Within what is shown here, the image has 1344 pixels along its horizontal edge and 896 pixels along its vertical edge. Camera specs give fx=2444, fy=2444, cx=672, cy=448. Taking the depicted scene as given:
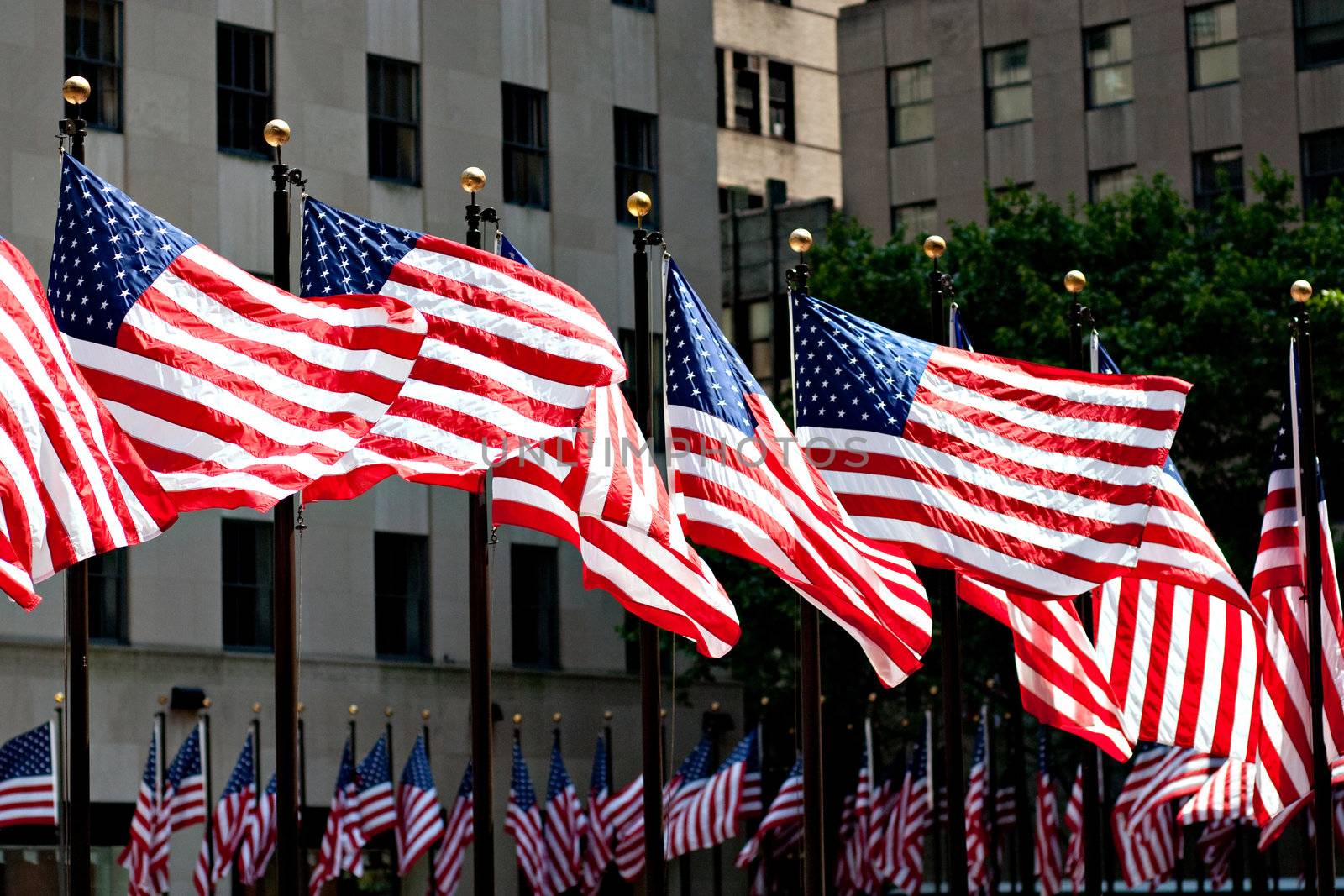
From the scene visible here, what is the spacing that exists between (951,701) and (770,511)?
13.4 feet

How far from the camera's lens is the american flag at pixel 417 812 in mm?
38094

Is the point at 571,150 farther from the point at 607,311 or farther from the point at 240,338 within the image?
the point at 240,338

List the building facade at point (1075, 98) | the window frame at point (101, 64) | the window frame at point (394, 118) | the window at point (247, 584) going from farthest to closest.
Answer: the building facade at point (1075, 98)
the window frame at point (394, 118)
the window at point (247, 584)
the window frame at point (101, 64)

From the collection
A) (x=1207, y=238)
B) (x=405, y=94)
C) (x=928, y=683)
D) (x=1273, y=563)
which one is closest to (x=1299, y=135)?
(x=1207, y=238)

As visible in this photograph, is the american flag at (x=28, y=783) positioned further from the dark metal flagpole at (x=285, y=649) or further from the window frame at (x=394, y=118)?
the window frame at (x=394, y=118)

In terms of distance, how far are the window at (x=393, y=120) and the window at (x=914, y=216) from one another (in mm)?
21687

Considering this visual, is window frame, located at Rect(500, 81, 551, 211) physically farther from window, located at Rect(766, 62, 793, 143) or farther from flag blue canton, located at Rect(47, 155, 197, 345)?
flag blue canton, located at Rect(47, 155, 197, 345)

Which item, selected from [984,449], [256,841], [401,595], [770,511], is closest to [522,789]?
[256,841]

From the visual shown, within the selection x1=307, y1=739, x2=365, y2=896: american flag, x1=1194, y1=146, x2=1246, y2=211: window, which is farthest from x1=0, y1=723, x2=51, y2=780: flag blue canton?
x1=1194, y1=146, x2=1246, y2=211: window

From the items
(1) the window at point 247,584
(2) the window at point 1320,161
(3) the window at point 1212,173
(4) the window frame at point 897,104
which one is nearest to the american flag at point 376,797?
(1) the window at point 247,584

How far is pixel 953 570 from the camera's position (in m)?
21.6

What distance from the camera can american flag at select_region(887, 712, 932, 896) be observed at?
132 ft

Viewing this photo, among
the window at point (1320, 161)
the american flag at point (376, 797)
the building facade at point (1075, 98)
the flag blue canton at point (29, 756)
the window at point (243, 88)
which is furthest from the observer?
the building facade at point (1075, 98)

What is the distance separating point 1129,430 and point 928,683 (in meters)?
25.7
